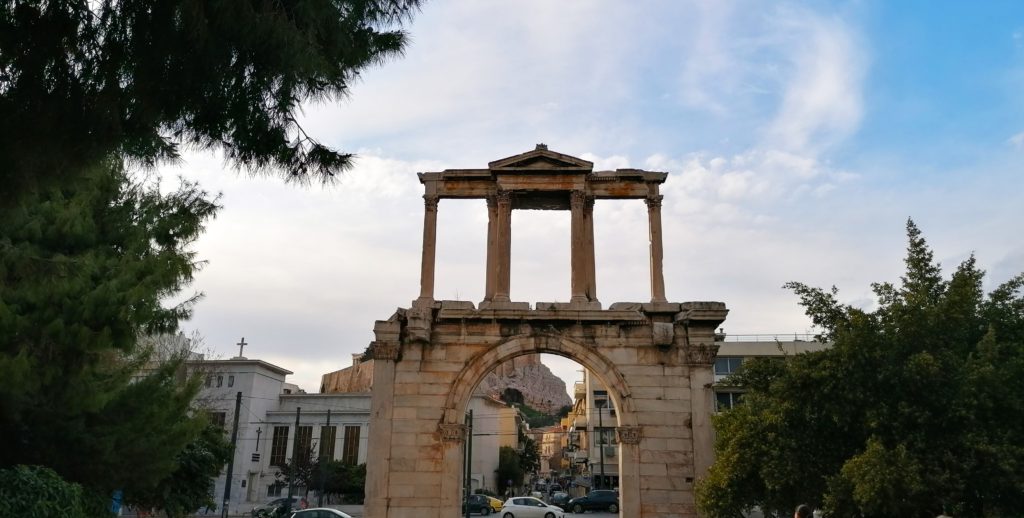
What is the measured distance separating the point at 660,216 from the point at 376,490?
9113mm

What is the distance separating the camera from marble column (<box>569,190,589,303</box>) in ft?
57.0

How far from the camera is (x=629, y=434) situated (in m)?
16.2

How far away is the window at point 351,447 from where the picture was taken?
41156 mm

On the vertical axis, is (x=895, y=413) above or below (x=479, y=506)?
above

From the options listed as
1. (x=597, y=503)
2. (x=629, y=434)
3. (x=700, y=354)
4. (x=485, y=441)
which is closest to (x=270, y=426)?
(x=485, y=441)

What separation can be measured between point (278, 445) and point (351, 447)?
4.28 meters

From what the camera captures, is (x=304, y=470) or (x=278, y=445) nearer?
(x=304, y=470)

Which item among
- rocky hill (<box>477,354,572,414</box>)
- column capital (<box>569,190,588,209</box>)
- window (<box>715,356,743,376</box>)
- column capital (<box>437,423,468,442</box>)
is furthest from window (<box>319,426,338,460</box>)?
rocky hill (<box>477,354,572,414</box>)

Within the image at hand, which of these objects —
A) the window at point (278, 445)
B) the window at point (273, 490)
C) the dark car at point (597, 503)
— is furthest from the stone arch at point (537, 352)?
the window at point (273, 490)

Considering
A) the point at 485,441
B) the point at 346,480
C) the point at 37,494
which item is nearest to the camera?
the point at 37,494

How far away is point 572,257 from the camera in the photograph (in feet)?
57.8

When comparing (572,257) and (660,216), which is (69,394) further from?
(660,216)

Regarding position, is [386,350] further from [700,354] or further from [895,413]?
[895,413]

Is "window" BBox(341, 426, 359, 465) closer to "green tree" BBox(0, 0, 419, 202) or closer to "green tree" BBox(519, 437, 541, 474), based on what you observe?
"green tree" BBox(519, 437, 541, 474)
